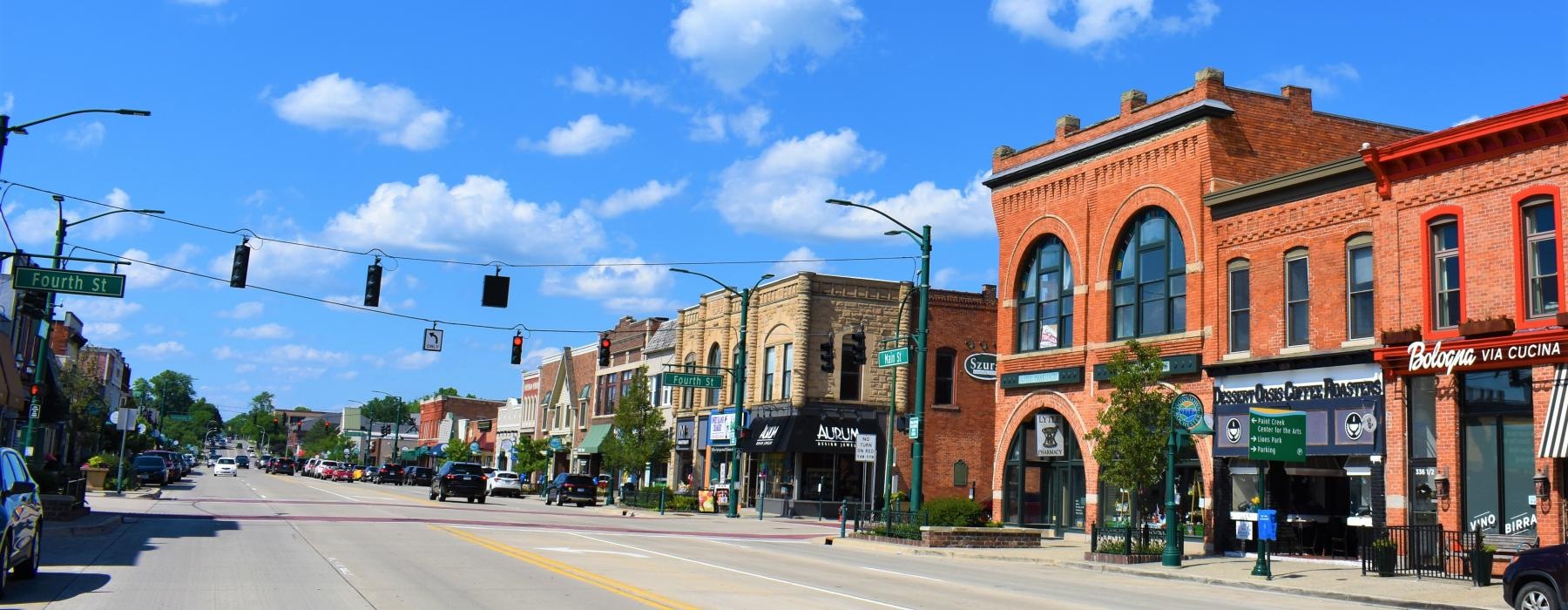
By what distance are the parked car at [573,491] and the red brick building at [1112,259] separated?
2283 centimetres

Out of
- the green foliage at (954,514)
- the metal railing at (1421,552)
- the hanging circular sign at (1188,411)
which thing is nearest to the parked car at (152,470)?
the green foliage at (954,514)

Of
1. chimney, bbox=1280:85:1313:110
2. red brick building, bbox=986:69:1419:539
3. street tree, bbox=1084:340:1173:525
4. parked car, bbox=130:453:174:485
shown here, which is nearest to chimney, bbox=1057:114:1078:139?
red brick building, bbox=986:69:1419:539

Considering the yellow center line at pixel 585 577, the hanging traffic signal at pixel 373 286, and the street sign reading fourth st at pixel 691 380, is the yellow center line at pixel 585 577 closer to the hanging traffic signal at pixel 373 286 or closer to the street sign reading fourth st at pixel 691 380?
the hanging traffic signal at pixel 373 286

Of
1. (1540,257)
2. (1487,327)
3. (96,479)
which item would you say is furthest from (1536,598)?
(96,479)

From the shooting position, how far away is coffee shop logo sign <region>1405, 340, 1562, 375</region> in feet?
72.6

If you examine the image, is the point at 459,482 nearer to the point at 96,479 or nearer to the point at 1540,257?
the point at 96,479

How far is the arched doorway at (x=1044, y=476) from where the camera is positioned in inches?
1388

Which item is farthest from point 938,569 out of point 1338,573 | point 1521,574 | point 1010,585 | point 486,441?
point 486,441

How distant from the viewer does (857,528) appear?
3434cm

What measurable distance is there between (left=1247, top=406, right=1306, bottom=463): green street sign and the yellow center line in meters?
14.5

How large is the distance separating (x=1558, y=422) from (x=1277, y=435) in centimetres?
537

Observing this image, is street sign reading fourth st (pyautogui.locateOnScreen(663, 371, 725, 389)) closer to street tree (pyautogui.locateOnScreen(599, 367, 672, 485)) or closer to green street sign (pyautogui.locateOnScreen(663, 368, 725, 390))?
green street sign (pyautogui.locateOnScreen(663, 368, 725, 390))

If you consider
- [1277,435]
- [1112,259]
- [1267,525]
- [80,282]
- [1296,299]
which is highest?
[1112,259]

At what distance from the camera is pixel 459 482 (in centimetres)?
5169
